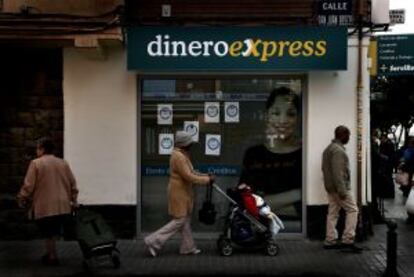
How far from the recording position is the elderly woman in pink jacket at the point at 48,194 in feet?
35.0

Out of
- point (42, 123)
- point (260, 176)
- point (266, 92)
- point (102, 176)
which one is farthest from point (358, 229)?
point (42, 123)

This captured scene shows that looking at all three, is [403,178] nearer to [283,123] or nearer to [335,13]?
[283,123]

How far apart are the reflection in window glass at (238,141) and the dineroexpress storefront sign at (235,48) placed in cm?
67

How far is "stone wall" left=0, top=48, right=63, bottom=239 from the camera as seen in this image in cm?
1288

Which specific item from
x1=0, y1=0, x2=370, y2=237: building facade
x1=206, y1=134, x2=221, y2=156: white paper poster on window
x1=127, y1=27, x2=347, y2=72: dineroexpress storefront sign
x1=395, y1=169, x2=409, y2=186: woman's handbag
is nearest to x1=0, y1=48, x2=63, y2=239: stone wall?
x1=0, y1=0, x2=370, y2=237: building facade

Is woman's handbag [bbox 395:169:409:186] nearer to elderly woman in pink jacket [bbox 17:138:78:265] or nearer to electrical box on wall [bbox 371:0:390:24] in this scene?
electrical box on wall [bbox 371:0:390:24]

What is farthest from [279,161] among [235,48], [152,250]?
[152,250]

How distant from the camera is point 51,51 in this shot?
1281 centimetres

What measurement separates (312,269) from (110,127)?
3.98m

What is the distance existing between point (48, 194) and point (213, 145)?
3260mm

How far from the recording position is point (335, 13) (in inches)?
493

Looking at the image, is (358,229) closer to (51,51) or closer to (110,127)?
(110,127)

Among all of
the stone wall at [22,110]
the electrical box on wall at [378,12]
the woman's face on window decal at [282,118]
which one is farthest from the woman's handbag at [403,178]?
the stone wall at [22,110]

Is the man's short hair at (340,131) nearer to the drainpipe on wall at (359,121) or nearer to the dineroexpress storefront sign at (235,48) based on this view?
the drainpipe on wall at (359,121)
